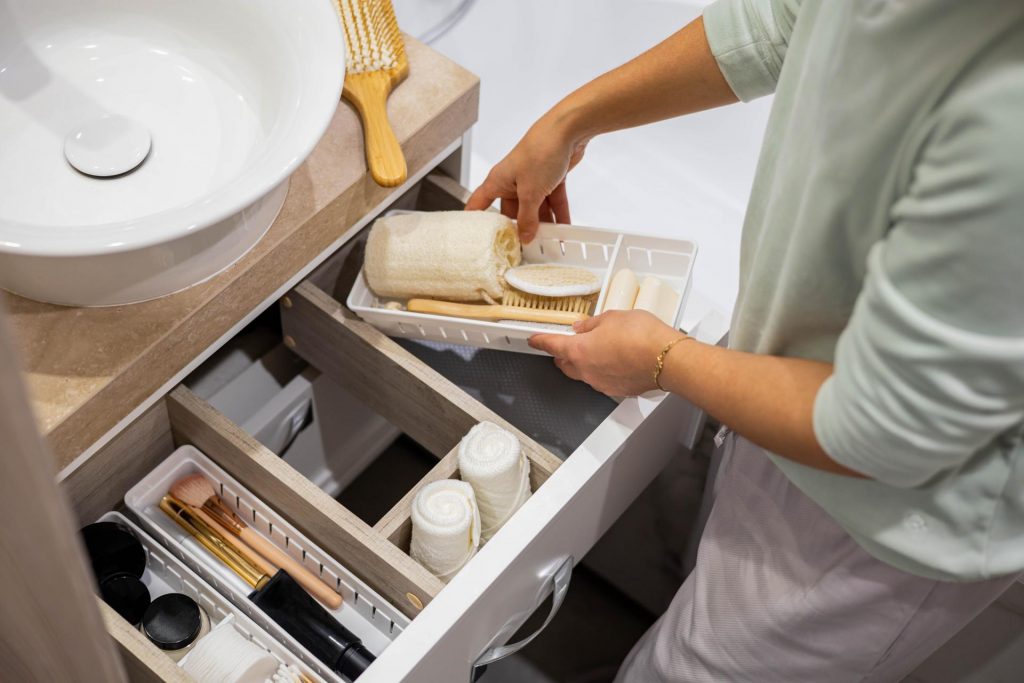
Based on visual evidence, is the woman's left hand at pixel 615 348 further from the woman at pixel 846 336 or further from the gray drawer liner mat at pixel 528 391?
the gray drawer liner mat at pixel 528 391

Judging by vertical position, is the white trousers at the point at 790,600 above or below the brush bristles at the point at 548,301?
below

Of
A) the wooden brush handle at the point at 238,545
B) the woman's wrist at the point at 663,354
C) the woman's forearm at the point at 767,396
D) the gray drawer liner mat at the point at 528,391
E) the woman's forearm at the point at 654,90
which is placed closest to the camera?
the woman's forearm at the point at 767,396

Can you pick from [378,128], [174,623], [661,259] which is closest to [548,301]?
[661,259]

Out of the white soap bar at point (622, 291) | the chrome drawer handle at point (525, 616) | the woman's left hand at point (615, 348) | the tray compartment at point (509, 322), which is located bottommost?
the chrome drawer handle at point (525, 616)

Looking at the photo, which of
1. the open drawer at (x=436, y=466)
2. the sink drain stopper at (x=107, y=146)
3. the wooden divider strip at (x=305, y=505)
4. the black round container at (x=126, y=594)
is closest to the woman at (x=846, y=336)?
the open drawer at (x=436, y=466)

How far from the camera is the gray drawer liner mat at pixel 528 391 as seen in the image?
108cm

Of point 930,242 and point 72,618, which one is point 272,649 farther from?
point 930,242

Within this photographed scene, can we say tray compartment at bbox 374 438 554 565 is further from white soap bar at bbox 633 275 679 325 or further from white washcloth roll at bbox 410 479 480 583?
white soap bar at bbox 633 275 679 325

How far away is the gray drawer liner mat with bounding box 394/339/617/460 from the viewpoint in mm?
1081

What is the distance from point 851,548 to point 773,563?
8 cm

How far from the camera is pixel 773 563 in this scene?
84cm

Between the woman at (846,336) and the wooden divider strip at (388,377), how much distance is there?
0.10 metres

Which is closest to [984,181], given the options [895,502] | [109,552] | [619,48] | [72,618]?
[895,502]

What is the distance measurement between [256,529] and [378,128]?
1.32ft
